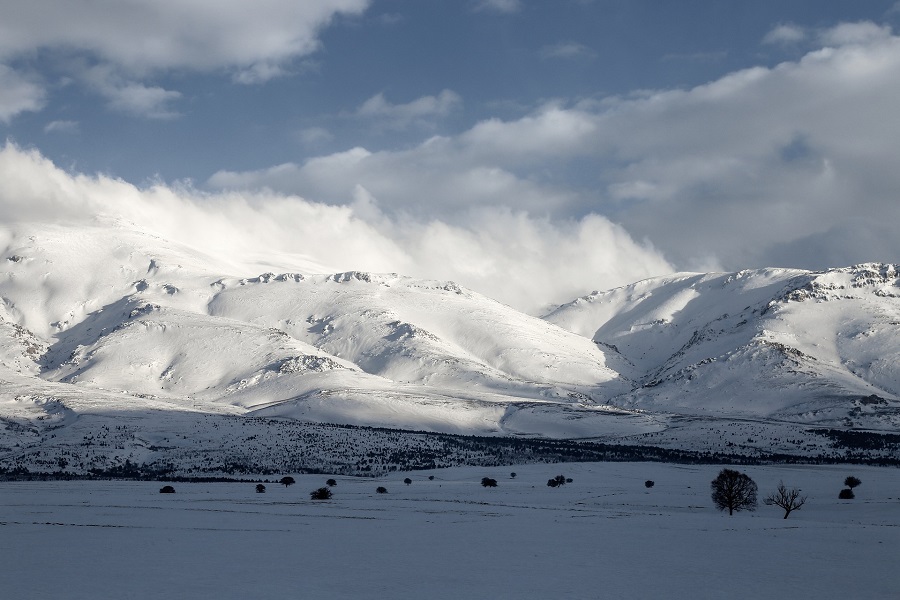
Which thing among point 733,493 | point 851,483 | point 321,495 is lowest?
point 321,495

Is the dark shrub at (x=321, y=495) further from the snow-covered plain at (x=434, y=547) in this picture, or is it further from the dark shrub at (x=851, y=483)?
the dark shrub at (x=851, y=483)

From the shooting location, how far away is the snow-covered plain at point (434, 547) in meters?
33.8

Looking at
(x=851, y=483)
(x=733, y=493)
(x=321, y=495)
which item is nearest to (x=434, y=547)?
(x=321, y=495)

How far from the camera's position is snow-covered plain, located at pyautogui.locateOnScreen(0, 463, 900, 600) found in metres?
33.8

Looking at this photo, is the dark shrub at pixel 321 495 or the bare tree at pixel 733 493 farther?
the dark shrub at pixel 321 495

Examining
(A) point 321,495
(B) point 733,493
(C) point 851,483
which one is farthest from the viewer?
(C) point 851,483

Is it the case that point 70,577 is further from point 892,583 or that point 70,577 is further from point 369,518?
point 892,583

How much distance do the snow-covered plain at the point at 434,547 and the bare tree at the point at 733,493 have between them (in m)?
1.64

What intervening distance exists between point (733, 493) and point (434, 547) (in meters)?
38.8

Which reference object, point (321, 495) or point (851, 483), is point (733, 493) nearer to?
point (851, 483)

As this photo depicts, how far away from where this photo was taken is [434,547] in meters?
45.3

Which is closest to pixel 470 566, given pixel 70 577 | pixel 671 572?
pixel 671 572

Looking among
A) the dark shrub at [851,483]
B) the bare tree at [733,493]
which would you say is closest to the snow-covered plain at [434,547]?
the bare tree at [733,493]

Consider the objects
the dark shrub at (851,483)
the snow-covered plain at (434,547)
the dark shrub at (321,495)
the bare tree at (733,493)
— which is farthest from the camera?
the dark shrub at (851,483)
